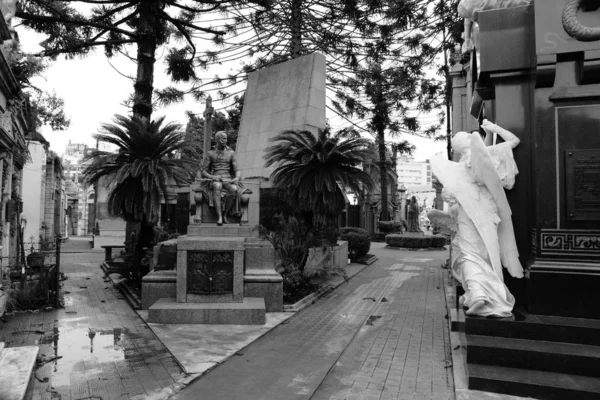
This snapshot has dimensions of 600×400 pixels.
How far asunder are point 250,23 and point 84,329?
1579cm

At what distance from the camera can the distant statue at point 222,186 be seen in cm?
841

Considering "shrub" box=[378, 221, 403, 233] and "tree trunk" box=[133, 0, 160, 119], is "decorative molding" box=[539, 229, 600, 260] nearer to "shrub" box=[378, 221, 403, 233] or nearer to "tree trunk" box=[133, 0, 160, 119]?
"tree trunk" box=[133, 0, 160, 119]

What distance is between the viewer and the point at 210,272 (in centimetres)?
738

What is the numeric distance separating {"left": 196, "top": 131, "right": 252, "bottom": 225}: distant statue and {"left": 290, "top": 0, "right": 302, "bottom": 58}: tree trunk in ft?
34.7

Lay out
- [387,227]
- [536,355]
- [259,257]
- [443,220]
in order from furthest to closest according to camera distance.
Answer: [387,227] < [259,257] < [443,220] < [536,355]

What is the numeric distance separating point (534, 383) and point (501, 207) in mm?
2034

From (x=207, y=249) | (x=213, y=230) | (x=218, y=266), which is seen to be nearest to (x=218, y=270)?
(x=218, y=266)

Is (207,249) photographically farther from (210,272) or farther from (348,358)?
(348,358)

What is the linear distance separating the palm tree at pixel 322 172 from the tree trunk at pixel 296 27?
884cm

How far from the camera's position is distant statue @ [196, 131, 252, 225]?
8.41m

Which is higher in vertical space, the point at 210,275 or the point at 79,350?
the point at 210,275

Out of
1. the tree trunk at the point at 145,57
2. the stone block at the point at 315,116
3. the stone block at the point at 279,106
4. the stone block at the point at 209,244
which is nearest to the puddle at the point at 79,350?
the stone block at the point at 209,244

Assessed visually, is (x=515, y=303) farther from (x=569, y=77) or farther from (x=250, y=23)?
(x=250, y=23)

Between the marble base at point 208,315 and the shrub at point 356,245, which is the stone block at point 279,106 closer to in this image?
the shrub at point 356,245
